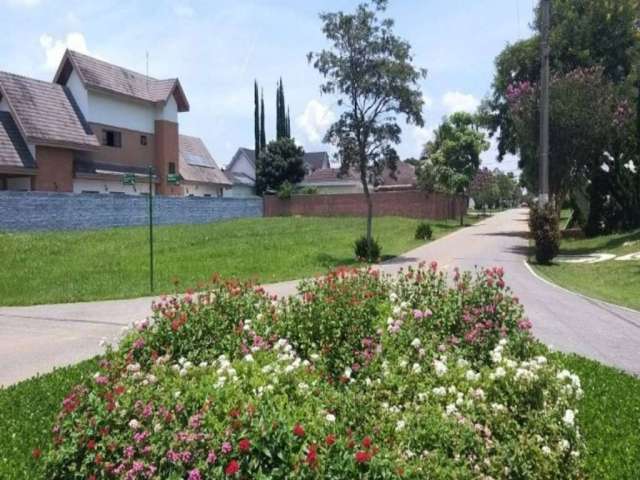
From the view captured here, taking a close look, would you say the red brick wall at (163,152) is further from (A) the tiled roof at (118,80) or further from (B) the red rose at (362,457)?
(B) the red rose at (362,457)

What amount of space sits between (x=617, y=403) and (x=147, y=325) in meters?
4.26

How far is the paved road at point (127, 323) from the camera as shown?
7.67m

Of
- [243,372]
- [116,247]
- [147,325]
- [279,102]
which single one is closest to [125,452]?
[243,372]

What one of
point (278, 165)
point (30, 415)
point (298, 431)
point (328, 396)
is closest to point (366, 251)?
point (30, 415)

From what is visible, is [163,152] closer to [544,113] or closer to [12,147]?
[12,147]

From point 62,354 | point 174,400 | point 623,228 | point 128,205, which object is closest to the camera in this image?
point 174,400

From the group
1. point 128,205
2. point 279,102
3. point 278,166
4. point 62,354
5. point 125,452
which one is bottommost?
point 62,354

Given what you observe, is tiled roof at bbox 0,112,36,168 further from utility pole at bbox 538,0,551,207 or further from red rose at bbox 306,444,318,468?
red rose at bbox 306,444,318,468

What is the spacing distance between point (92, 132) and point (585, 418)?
109 feet

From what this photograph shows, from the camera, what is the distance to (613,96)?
2408 cm

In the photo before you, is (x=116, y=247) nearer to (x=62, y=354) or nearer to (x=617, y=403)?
(x=62, y=354)

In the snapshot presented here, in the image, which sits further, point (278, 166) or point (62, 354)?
point (278, 166)

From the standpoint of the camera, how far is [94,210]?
92.5 ft

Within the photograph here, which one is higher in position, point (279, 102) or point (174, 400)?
point (279, 102)
